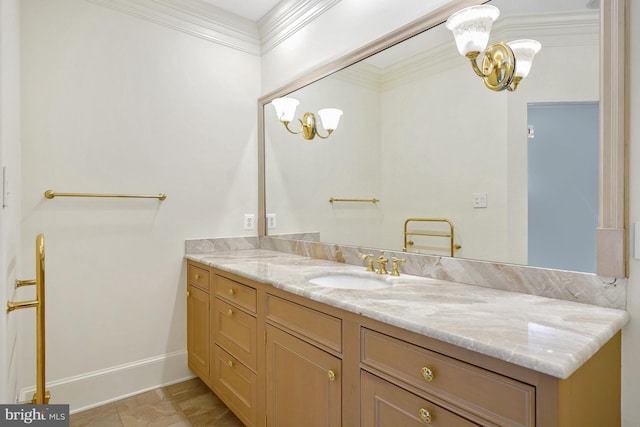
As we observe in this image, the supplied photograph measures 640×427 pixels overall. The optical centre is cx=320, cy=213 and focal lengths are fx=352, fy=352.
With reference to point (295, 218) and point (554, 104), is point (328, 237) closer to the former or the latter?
point (295, 218)

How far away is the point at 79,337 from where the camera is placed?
2.05 meters

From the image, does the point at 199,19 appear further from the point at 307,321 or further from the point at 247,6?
the point at 307,321

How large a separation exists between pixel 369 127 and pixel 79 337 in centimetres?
206

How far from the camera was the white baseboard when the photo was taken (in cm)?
200

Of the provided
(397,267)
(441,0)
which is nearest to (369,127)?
(441,0)

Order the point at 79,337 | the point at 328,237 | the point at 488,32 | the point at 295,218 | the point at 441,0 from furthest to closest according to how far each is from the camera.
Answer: the point at 295,218 < the point at 328,237 < the point at 79,337 < the point at 441,0 < the point at 488,32

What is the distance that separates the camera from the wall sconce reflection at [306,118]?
217 cm

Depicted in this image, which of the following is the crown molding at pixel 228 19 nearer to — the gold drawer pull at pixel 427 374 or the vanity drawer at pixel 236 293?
Answer: the vanity drawer at pixel 236 293

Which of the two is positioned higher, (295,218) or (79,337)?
(295,218)

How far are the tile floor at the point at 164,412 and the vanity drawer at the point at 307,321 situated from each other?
86 centimetres

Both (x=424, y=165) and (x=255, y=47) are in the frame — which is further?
(x=255, y=47)

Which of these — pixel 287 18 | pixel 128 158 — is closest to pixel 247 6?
pixel 287 18

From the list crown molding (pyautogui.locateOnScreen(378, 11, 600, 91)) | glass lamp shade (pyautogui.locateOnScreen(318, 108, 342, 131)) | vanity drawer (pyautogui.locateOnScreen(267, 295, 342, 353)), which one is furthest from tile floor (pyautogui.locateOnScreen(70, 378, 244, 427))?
crown molding (pyautogui.locateOnScreen(378, 11, 600, 91))

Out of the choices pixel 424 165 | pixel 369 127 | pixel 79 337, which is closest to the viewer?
Result: pixel 424 165
